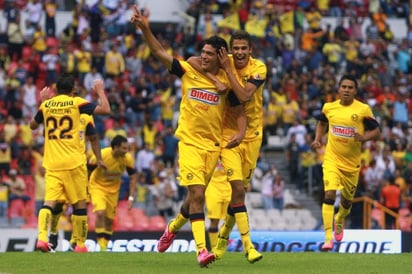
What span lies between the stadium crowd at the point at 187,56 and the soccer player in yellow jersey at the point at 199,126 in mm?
14727

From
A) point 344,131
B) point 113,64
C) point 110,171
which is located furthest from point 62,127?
point 113,64

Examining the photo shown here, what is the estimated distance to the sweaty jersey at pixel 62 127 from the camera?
18.8 meters

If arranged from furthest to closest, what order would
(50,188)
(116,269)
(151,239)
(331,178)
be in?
1. (151,239)
2. (331,178)
3. (50,188)
4. (116,269)

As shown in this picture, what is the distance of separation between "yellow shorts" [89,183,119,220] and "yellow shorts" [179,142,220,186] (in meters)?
7.70

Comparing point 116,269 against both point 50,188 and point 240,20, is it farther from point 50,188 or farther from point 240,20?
point 240,20

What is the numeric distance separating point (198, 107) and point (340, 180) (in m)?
5.41

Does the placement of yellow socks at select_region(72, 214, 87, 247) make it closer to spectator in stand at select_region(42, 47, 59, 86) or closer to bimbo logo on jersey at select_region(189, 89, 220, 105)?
bimbo logo on jersey at select_region(189, 89, 220, 105)

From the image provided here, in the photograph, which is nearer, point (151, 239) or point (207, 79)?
point (207, 79)

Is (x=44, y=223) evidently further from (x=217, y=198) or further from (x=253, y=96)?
(x=217, y=198)

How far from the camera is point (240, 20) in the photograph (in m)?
41.7

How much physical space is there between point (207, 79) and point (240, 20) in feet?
85.1

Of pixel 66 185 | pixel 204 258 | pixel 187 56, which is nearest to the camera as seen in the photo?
pixel 204 258

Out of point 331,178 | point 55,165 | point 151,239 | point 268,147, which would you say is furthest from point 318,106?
point 55,165

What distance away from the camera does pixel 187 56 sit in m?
39.4
